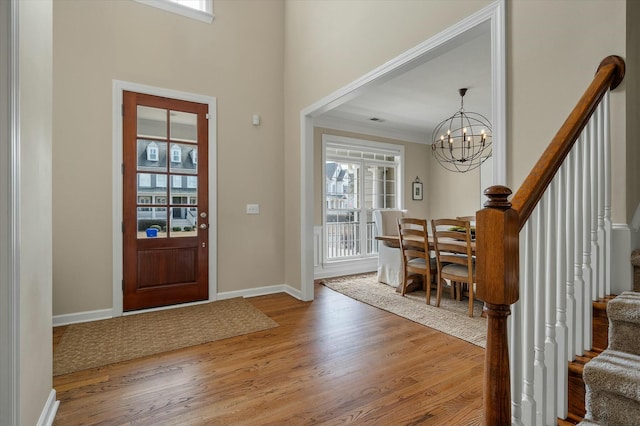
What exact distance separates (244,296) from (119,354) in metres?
1.63

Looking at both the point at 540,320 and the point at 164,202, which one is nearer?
the point at 540,320

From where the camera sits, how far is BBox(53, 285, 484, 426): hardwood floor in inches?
65.5

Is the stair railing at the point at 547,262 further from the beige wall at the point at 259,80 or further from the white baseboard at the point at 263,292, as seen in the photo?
the white baseboard at the point at 263,292

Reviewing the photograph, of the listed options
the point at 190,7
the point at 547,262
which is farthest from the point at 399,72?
the point at 190,7

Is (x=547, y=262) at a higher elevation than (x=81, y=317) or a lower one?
higher

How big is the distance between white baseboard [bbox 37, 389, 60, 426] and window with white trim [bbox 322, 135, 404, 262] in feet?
12.4

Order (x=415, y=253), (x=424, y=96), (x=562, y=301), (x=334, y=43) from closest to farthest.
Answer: (x=562, y=301)
(x=334, y=43)
(x=415, y=253)
(x=424, y=96)

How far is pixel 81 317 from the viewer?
306cm

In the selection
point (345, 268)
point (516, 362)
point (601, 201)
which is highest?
point (601, 201)

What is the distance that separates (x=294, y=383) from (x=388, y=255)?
2.80m

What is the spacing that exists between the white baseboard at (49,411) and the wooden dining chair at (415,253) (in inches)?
126

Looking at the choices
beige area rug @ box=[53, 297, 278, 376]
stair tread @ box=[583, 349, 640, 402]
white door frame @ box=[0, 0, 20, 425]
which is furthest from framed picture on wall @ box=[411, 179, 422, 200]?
white door frame @ box=[0, 0, 20, 425]

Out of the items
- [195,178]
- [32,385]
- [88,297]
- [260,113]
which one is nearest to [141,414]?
[32,385]

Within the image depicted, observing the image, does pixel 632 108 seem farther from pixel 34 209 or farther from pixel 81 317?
pixel 81 317
